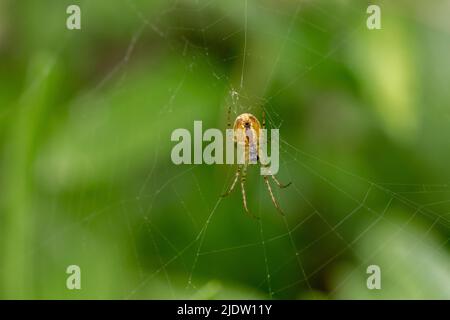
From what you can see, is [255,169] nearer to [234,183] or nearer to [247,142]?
[247,142]

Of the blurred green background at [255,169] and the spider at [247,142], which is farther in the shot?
the spider at [247,142]

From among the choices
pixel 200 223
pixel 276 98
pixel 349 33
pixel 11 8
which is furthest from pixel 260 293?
pixel 11 8

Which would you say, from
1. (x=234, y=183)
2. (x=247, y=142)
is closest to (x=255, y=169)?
(x=247, y=142)

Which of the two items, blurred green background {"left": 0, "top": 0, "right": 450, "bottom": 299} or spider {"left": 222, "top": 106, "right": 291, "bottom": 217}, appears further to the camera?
spider {"left": 222, "top": 106, "right": 291, "bottom": 217}
